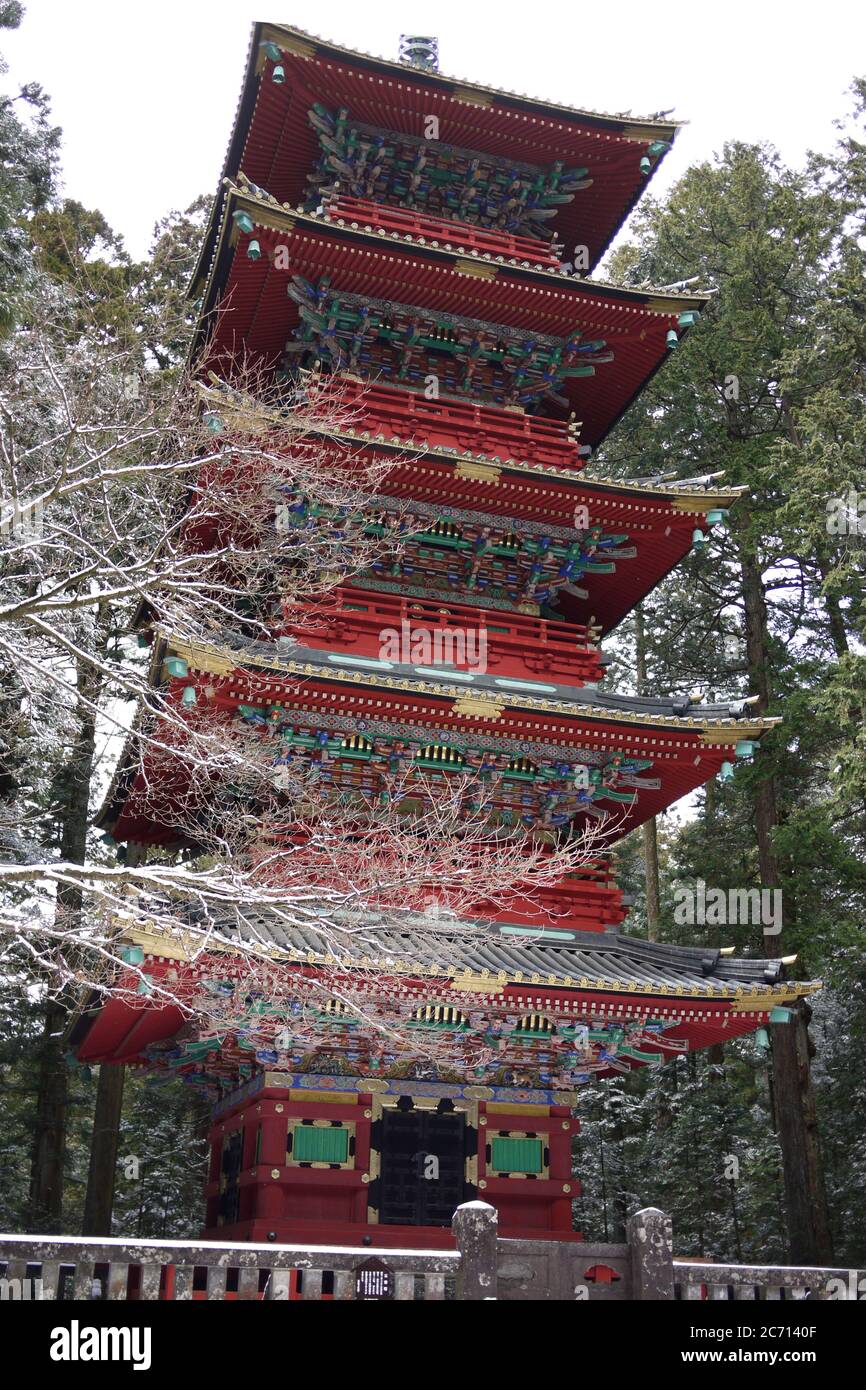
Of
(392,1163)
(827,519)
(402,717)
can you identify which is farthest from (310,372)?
(392,1163)

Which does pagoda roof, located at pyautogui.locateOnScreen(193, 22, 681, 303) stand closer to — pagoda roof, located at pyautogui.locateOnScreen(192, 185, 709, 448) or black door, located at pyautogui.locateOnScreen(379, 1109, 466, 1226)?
pagoda roof, located at pyautogui.locateOnScreen(192, 185, 709, 448)

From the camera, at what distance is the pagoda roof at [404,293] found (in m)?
15.3

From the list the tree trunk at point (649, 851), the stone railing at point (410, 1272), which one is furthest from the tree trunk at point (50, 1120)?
the stone railing at point (410, 1272)

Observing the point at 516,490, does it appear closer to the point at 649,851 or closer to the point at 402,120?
the point at 402,120

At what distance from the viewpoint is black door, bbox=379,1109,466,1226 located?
43.0 feet

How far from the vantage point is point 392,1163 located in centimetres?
1324

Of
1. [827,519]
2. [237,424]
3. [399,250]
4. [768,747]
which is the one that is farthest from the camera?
[768,747]

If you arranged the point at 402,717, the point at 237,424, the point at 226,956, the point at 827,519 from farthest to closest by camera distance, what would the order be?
the point at 827,519 < the point at 402,717 < the point at 237,424 < the point at 226,956

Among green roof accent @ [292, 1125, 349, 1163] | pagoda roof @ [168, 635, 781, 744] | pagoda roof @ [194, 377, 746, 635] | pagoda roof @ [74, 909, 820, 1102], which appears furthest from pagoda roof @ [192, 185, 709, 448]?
green roof accent @ [292, 1125, 349, 1163]

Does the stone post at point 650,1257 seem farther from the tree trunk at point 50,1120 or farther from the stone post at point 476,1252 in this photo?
the tree trunk at point 50,1120

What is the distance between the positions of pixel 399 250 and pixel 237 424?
12.8 feet

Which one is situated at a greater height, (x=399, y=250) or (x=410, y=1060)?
(x=399, y=250)

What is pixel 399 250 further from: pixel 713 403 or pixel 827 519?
pixel 713 403

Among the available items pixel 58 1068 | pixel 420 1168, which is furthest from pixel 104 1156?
pixel 420 1168
